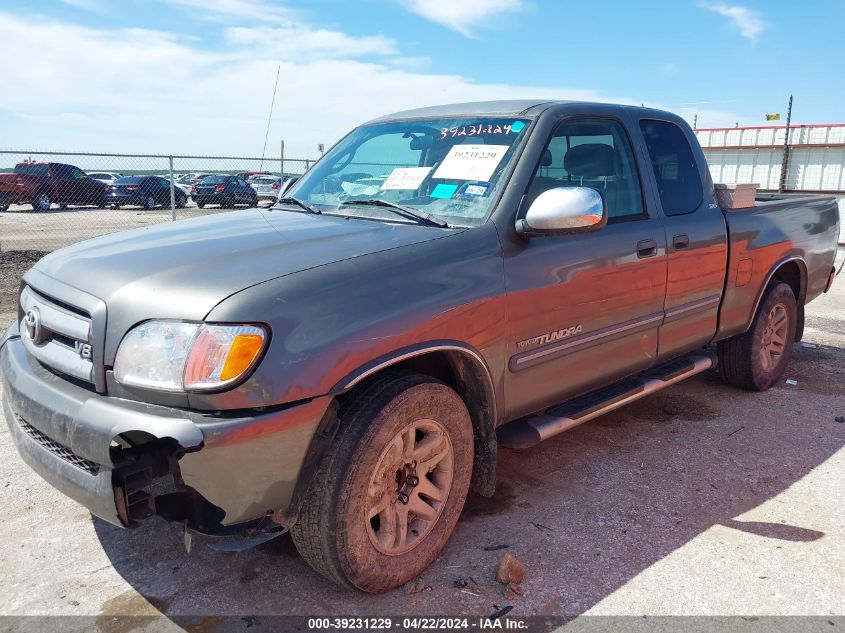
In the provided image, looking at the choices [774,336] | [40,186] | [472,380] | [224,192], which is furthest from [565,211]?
[40,186]

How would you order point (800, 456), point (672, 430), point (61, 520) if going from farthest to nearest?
point (672, 430)
point (800, 456)
point (61, 520)

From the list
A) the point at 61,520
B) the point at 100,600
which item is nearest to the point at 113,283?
the point at 100,600

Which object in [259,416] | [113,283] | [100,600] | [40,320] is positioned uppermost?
[113,283]

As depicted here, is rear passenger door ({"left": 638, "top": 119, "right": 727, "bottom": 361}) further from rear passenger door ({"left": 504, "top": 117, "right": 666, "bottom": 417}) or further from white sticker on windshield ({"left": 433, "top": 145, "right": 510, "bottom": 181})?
white sticker on windshield ({"left": 433, "top": 145, "right": 510, "bottom": 181})

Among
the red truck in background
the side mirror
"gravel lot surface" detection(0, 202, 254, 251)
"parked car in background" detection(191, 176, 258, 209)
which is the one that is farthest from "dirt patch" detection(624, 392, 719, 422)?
the red truck in background

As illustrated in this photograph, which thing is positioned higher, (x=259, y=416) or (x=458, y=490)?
(x=259, y=416)

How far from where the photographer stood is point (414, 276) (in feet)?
8.75

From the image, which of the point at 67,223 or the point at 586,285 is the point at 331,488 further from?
the point at 67,223

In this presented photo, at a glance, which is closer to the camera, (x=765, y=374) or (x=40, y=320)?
(x=40, y=320)

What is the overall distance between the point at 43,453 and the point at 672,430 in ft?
11.7

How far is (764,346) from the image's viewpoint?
17.0 ft

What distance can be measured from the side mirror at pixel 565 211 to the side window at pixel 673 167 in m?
1.15

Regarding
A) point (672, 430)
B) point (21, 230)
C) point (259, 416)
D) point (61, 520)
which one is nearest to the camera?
point (259, 416)

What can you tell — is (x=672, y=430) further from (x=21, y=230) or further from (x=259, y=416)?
(x=21, y=230)
